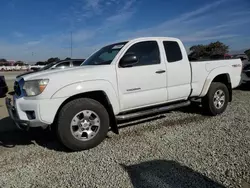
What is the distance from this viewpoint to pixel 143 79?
14.6 ft

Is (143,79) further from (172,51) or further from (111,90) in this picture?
(172,51)

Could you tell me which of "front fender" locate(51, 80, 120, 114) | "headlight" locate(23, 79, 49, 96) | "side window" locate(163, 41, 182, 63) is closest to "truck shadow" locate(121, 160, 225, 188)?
"front fender" locate(51, 80, 120, 114)

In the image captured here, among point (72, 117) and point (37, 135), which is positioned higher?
point (72, 117)

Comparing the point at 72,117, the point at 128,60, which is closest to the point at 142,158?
the point at 72,117

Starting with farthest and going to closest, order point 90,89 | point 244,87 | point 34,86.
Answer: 1. point 244,87
2. point 90,89
3. point 34,86

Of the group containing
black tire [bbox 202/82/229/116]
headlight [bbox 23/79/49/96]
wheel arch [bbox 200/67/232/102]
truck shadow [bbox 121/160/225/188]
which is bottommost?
truck shadow [bbox 121/160/225/188]

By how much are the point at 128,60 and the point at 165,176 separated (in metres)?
2.12

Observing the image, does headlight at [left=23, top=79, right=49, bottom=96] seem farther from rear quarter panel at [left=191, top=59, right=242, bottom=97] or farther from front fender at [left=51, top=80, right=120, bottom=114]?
rear quarter panel at [left=191, top=59, right=242, bottom=97]

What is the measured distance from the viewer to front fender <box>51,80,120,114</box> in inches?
146

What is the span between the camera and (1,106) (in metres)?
7.87

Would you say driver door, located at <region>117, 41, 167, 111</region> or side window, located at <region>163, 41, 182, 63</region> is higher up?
side window, located at <region>163, 41, 182, 63</region>

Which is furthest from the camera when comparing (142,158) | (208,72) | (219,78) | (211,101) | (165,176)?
(219,78)

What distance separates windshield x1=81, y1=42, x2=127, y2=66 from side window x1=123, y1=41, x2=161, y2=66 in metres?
0.27

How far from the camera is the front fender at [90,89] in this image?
12.1 feet
